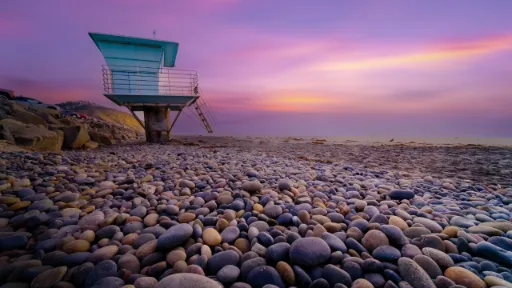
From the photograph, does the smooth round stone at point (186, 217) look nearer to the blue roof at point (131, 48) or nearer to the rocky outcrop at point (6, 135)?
the rocky outcrop at point (6, 135)

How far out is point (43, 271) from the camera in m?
1.56

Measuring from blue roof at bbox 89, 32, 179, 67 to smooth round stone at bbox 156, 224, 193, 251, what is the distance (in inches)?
528

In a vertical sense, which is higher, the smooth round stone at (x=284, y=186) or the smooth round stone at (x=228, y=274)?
the smooth round stone at (x=284, y=186)

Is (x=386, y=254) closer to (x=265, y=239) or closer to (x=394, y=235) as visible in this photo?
(x=394, y=235)

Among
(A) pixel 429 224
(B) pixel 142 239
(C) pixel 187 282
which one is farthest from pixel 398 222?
(B) pixel 142 239

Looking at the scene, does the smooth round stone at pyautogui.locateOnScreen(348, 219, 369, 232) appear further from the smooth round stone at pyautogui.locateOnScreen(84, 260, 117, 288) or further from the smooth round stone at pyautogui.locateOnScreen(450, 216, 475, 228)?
the smooth round stone at pyautogui.locateOnScreen(84, 260, 117, 288)

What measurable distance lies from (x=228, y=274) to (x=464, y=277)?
60.6 inches

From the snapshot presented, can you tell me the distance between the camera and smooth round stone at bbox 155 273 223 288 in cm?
141

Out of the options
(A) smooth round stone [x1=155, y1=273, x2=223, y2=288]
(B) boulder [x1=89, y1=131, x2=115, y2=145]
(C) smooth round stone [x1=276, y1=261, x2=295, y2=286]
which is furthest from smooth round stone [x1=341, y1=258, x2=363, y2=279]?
(B) boulder [x1=89, y1=131, x2=115, y2=145]

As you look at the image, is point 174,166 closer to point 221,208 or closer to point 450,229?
point 221,208

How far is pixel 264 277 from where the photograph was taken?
5.03 feet

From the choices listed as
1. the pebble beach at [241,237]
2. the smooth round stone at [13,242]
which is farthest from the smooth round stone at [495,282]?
the smooth round stone at [13,242]

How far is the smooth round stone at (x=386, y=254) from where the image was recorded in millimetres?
1714

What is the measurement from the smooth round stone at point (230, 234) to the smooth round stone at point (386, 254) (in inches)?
43.8
